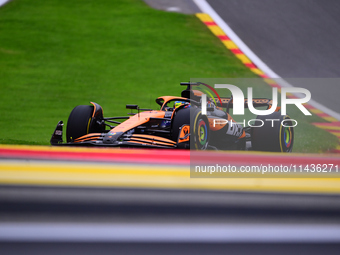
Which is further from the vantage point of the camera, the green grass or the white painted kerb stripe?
the green grass

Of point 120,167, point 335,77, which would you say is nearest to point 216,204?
point 120,167

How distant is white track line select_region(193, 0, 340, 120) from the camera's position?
36.0 ft

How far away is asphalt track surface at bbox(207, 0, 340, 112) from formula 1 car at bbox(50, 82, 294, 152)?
18.6ft

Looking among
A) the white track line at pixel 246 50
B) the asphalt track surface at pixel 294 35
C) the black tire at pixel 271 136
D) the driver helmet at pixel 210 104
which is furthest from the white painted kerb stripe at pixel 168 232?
the asphalt track surface at pixel 294 35

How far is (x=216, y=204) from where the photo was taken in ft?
7.25

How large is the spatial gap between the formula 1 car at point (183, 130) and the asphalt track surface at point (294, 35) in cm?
566

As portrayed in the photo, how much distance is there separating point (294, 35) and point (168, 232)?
1363 centimetres

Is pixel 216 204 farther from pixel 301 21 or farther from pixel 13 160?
pixel 301 21

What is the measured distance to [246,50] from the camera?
13602 mm

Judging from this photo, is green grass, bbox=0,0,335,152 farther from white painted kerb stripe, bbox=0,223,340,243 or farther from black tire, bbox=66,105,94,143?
white painted kerb stripe, bbox=0,223,340,243

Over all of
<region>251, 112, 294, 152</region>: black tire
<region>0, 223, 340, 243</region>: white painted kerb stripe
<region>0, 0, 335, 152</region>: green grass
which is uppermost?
<region>0, 0, 335, 152</region>: green grass

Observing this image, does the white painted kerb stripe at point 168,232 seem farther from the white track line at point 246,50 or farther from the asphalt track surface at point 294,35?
the asphalt track surface at point 294,35

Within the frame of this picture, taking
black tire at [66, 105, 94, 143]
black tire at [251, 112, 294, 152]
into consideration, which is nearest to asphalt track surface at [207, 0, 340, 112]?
black tire at [251, 112, 294, 152]

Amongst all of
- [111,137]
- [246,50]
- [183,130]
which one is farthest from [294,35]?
[111,137]
